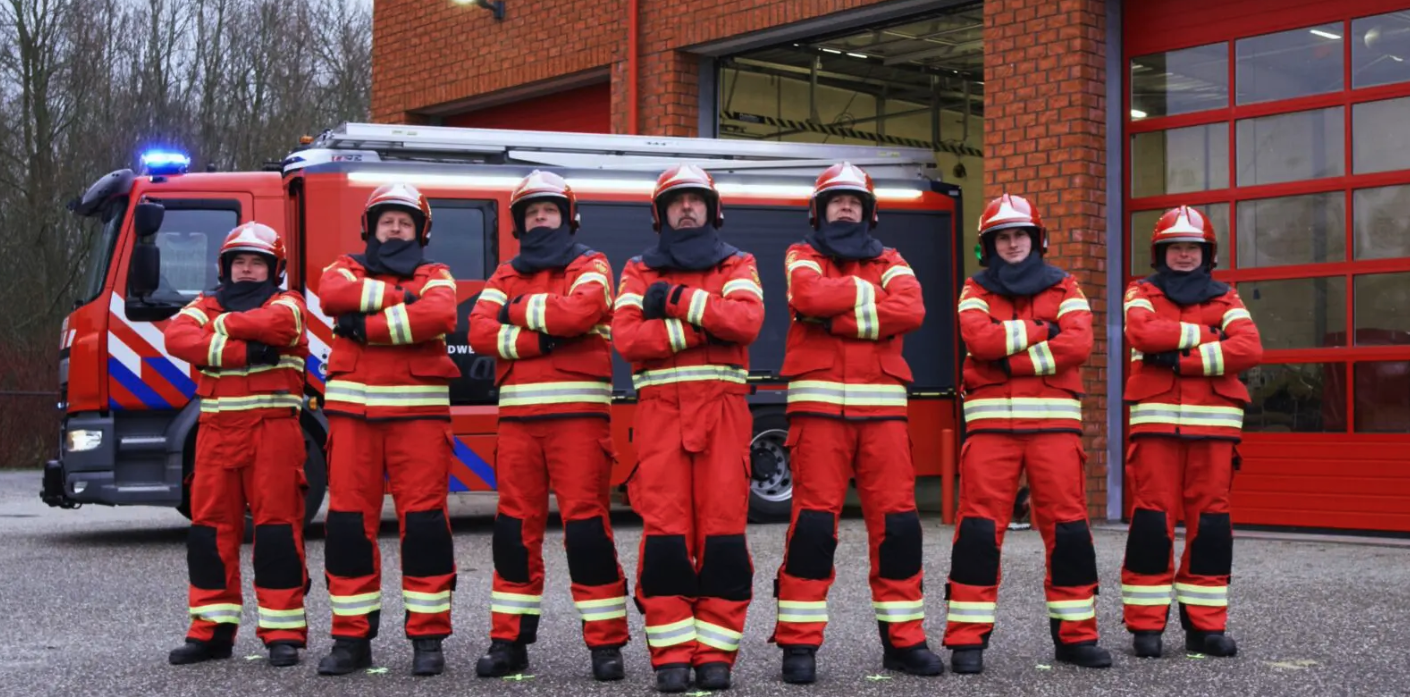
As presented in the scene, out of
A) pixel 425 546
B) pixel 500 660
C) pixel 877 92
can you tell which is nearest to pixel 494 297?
pixel 425 546

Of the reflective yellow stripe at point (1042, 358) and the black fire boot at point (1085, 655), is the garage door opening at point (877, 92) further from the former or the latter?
the black fire boot at point (1085, 655)

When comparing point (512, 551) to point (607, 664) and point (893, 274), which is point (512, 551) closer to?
point (607, 664)

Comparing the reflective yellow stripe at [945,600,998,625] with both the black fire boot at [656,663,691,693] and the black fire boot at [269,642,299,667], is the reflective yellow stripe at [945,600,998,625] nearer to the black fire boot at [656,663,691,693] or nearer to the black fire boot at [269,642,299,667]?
the black fire boot at [656,663,691,693]

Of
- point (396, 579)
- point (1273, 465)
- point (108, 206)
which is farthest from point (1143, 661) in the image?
point (108, 206)

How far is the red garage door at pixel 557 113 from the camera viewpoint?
1606cm

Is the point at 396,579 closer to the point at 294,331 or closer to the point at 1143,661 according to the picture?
the point at 294,331

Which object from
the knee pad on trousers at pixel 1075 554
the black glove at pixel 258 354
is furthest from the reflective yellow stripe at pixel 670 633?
the black glove at pixel 258 354

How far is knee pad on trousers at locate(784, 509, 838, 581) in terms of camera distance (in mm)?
5953

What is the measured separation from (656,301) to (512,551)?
1.13m

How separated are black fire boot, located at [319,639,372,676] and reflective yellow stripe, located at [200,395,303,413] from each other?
41.6 inches

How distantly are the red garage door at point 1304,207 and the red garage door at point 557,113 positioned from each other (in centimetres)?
603

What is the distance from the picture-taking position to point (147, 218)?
1043 cm

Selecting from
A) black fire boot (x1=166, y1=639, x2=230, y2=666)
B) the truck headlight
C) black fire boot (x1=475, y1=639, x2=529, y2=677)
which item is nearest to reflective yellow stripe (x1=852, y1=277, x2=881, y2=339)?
black fire boot (x1=475, y1=639, x2=529, y2=677)

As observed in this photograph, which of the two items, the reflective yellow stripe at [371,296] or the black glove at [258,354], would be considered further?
the black glove at [258,354]
